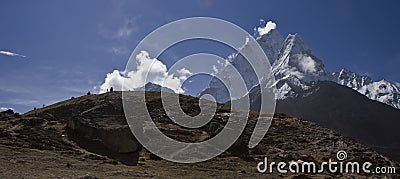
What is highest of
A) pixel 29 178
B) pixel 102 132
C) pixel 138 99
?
pixel 138 99

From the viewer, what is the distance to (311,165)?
124ft

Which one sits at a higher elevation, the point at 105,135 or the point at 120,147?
the point at 105,135

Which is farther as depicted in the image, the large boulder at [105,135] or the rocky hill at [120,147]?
the large boulder at [105,135]

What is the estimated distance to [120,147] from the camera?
123 feet

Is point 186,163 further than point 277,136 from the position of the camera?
No

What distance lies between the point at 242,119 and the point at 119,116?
14.5 meters

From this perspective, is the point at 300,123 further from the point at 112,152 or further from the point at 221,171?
the point at 112,152

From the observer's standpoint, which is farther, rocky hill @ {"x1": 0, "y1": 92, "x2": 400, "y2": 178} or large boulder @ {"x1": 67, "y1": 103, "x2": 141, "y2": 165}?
large boulder @ {"x1": 67, "y1": 103, "x2": 141, "y2": 165}

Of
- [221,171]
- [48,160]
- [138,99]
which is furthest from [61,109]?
[221,171]

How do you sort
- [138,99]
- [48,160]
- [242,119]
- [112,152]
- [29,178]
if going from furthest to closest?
[138,99] → [242,119] → [112,152] → [48,160] → [29,178]

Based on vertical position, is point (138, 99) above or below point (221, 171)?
above

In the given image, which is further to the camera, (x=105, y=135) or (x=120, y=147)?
(x=105, y=135)

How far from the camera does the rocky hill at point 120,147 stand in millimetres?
29969

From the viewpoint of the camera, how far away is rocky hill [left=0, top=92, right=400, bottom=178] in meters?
30.0
